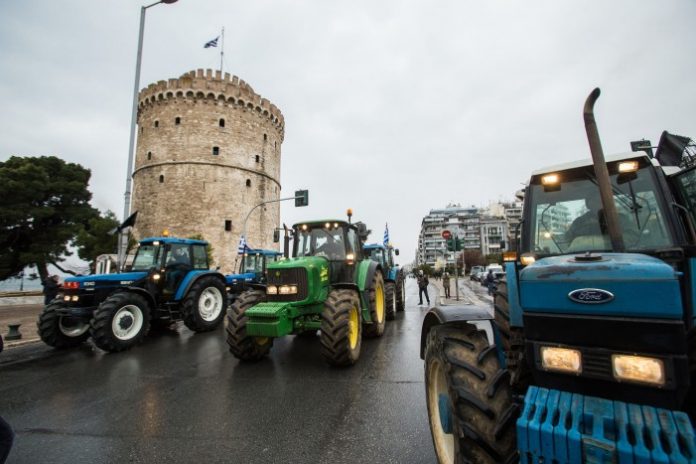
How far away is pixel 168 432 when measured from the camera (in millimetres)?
3213

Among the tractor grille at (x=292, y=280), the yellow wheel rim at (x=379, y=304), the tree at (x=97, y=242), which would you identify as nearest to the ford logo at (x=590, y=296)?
the tractor grille at (x=292, y=280)

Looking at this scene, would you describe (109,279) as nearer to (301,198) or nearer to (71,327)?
(71,327)

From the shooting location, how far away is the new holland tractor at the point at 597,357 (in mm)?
1523

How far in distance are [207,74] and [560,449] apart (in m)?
36.0

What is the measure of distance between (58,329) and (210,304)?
10.7ft

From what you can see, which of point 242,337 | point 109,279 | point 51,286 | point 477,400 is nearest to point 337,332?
point 242,337

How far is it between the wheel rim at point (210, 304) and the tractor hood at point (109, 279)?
1.65m

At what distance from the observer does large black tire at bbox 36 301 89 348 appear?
688 centimetres

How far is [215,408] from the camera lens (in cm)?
375

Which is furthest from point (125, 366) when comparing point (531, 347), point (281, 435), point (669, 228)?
point (669, 228)

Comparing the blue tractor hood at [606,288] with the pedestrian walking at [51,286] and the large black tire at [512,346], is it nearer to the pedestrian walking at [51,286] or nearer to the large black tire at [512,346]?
the large black tire at [512,346]

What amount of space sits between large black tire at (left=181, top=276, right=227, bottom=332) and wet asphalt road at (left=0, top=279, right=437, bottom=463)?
2153 mm

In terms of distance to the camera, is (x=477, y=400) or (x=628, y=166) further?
(x=628, y=166)

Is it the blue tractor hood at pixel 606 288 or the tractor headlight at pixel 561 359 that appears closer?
the blue tractor hood at pixel 606 288
